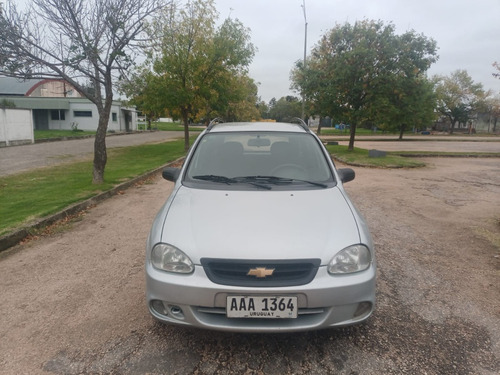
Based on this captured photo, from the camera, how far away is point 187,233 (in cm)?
256

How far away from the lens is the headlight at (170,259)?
95.5 inches

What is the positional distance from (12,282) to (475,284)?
16.4 feet

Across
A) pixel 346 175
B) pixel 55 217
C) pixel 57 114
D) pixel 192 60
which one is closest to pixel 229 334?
pixel 346 175

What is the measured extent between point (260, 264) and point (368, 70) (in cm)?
1678

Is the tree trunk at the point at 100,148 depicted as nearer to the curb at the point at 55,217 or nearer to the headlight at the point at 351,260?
the curb at the point at 55,217

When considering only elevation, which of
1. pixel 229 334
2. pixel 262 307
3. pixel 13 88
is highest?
pixel 13 88

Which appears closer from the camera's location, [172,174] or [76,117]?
[172,174]

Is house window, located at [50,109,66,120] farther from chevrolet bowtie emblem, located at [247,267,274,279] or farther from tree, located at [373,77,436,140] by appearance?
chevrolet bowtie emblem, located at [247,267,274,279]

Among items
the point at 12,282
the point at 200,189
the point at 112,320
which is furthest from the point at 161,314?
the point at 12,282

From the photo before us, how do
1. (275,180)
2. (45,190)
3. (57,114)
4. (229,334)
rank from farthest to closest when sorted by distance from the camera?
1. (57,114)
2. (45,190)
3. (275,180)
4. (229,334)

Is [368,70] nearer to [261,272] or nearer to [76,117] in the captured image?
[261,272]

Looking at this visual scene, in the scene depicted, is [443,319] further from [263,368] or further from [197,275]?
[197,275]

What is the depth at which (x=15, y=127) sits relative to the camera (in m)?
20.8

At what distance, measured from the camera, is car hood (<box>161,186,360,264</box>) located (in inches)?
94.0
